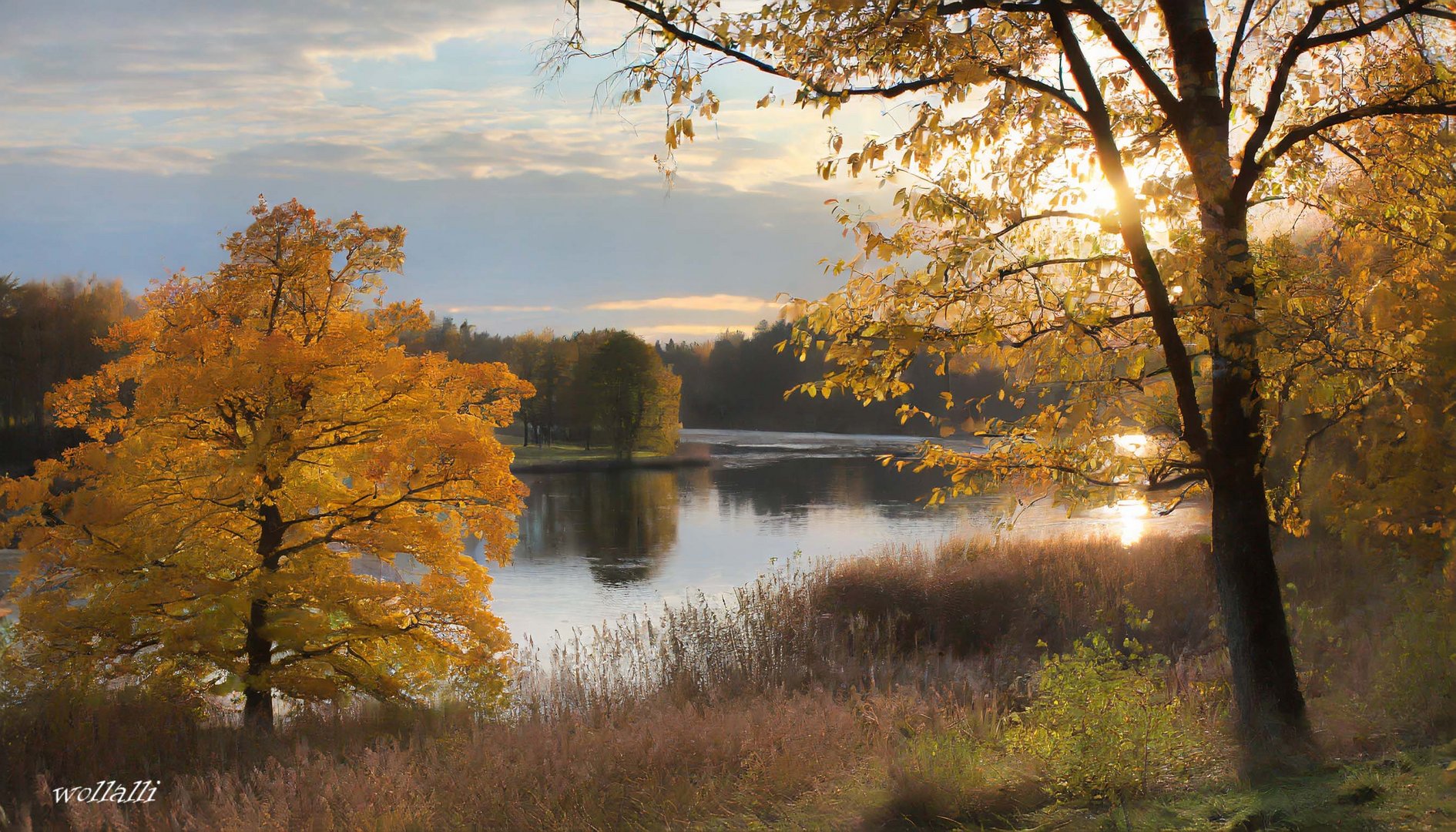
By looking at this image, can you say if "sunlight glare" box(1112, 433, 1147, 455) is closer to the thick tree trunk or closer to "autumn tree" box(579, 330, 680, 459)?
the thick tree trunk

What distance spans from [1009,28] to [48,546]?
10151 millimetres

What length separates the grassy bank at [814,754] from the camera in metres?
5.32

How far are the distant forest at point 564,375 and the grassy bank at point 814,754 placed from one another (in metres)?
5.03

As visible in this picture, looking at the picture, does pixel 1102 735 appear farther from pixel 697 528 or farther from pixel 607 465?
pixel 607 465

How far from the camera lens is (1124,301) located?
7.50 metres

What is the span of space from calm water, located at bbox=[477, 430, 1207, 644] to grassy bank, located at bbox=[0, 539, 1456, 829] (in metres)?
3.51

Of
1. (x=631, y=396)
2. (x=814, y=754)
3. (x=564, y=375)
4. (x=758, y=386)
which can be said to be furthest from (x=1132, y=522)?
(x=758, y=386)

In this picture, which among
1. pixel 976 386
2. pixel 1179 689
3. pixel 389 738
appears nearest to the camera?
pixel 389 738

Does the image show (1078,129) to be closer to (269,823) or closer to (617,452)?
(269,823)

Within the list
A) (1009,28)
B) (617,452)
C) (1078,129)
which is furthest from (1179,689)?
(617,452)

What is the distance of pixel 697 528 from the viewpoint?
33375 millimetres

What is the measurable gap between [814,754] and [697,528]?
26.8 meters

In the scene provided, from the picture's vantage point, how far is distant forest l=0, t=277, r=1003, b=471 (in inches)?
2096

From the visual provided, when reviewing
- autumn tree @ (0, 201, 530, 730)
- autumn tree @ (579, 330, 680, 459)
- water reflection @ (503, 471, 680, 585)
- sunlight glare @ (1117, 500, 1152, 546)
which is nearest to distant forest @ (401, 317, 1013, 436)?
autumn tree @ (579, 330, 680, 459)
